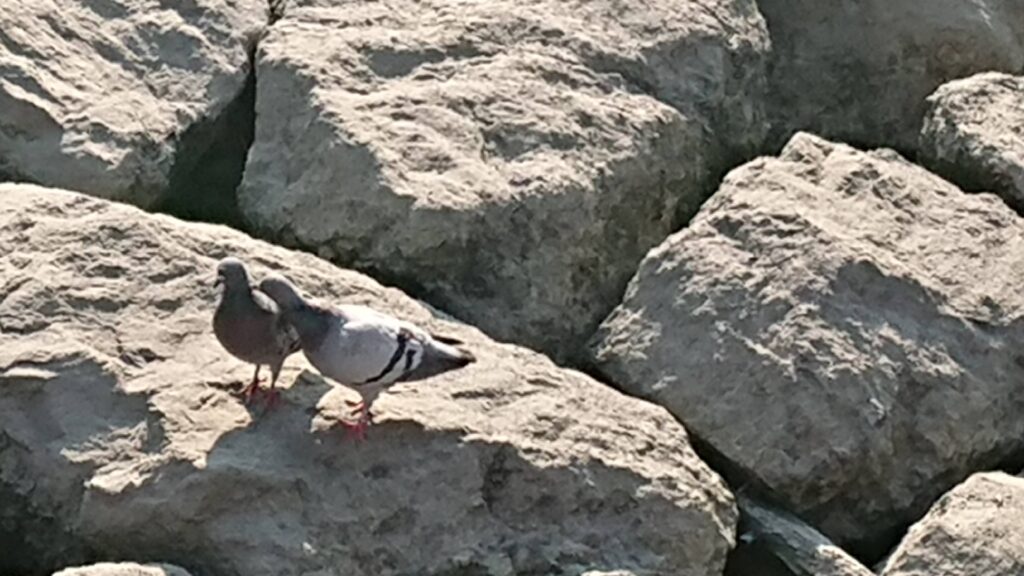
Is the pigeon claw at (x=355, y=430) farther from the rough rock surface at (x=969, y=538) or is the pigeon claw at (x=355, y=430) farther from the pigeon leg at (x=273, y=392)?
the rough rock surface at (x=969, y=538)

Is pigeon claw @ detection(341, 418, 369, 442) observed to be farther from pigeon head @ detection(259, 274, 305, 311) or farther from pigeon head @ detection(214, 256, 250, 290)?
pigeon head @ detection(214, 256, 250, 290)

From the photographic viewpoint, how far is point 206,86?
6.76 m

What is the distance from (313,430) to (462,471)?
446mm

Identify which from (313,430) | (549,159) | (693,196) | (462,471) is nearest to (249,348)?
(313,430)

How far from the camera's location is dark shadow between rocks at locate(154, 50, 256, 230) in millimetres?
6605

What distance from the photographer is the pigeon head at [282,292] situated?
17.7 ft

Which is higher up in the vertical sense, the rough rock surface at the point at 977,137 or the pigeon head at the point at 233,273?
the rough rock surface at the point at 977,137

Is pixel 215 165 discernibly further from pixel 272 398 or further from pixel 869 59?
pixel 869 59

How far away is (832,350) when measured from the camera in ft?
19.8

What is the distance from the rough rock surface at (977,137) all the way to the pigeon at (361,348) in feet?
8.11

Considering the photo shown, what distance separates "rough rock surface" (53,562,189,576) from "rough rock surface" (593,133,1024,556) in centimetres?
173

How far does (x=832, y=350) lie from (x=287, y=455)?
1.83 metres

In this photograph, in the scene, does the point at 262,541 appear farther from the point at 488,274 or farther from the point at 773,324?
the point at 773,324

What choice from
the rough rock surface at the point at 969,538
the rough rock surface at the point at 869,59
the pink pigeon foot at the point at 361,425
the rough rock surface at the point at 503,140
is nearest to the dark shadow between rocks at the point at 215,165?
the rough rock surface at the point at 503,140
